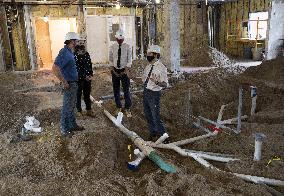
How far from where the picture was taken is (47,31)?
17078 mm

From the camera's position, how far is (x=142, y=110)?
8.57m

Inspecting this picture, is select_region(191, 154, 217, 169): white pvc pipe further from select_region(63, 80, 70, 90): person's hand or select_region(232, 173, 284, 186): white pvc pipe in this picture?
select_region(63, 80, 70, 90): person's hand

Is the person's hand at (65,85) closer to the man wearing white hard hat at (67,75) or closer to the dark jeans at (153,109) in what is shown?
the man wearing white hard hat at (67,75)

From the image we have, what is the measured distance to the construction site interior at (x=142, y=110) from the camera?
4.64 m

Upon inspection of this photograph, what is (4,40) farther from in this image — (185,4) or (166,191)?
(166,191)

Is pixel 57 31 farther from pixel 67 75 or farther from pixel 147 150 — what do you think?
pixel 147 150

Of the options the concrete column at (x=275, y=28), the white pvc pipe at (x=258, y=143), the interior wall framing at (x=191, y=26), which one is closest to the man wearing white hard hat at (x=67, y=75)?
the white pvc pipe at (x=258, y=143)

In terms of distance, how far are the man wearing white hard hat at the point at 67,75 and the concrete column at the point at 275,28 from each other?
39.0 ft

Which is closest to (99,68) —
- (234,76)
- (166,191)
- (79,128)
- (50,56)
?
(50,56)

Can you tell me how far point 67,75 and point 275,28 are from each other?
12.5m

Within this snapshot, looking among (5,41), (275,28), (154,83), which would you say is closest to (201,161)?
(154,83)

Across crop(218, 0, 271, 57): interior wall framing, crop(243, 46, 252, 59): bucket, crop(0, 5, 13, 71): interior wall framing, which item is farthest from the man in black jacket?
crop(218, 0, 271, 57): interior wall framing

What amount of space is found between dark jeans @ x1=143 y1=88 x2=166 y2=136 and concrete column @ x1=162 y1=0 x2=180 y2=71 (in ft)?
23.6

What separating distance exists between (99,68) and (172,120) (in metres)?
8.24
